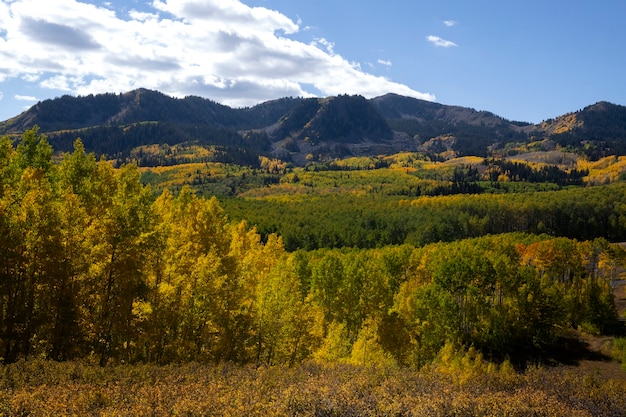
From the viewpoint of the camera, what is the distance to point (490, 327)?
74.5m

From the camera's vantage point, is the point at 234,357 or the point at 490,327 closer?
the point at 234,357

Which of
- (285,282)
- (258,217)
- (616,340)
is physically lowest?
(616,340)

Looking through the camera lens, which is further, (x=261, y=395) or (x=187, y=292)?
(x=187, y=292)

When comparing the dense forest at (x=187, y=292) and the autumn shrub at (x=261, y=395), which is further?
the dense forest at (x=187, y=292)

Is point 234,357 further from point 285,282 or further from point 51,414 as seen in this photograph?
point 51,414

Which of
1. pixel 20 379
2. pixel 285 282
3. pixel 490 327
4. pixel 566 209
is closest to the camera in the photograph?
pixel 20 379

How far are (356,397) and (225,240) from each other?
1101 inches

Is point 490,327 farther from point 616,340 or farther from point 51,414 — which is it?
point 51,414

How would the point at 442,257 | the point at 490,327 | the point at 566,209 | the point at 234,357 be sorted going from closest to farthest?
the point at 234,357 → the point at 490,327 → the point at 442,257 → the point at 566,209

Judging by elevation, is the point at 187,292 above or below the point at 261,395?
above

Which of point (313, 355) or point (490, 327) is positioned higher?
point (313, 355)

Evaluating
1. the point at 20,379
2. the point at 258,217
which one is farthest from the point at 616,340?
the point at 258,217

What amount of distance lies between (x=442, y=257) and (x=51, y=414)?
7935 cm

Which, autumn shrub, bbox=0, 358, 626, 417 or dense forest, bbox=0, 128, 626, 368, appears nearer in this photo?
autumn shrub, bbox=0, 358, 626, 417
